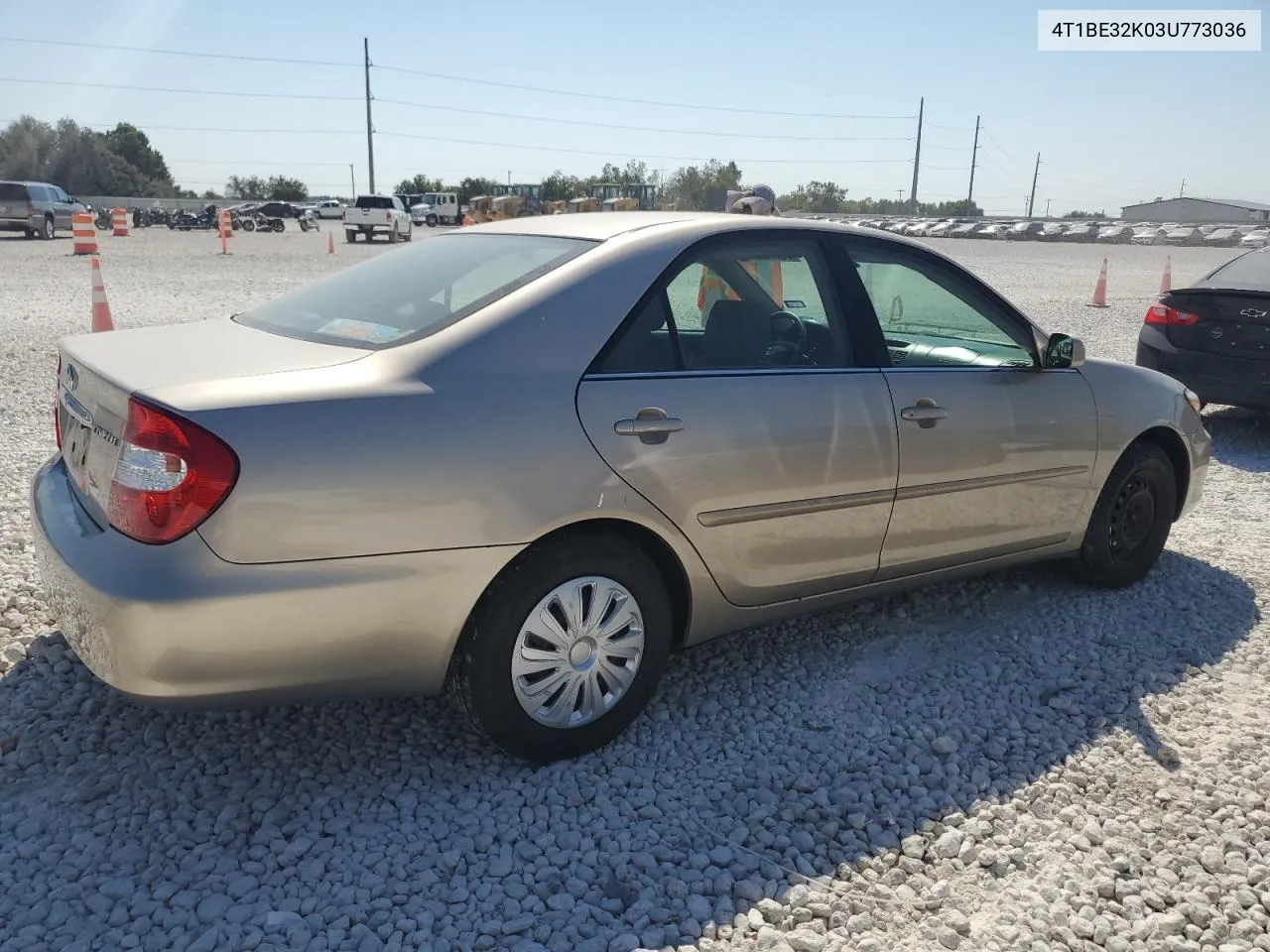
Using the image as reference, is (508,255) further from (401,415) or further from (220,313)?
(220,313)

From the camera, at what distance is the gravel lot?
2.41 metres

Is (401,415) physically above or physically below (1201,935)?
above

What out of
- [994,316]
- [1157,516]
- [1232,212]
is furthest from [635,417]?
[1232,212]

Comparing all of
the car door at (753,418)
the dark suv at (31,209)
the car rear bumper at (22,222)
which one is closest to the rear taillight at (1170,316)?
the car door at (753,418)

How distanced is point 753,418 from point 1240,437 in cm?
630

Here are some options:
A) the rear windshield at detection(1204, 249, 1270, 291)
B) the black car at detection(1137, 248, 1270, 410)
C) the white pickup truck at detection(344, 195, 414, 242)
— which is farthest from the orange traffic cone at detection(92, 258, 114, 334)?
the white pickup truck at detection(344, 195, 414, 242)

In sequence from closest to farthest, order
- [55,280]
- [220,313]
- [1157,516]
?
[1157,516], [220,313], [55,280]

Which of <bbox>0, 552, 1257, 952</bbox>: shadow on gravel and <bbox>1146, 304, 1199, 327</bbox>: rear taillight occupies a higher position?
<bbox>1146, 304, 1199, 327</bbox>: rear taillight

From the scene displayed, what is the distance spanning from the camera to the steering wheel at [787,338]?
3.42 meters

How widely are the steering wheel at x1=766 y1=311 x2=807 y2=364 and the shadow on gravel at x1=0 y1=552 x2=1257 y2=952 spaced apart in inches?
45.1

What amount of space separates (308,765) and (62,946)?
2.75ft

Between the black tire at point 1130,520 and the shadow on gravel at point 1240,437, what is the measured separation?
110 inches

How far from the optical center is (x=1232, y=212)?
304 ft

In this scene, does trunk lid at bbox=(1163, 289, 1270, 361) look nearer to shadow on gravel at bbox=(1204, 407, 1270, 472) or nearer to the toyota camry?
shadow on gravel at bbox=(1204, 407, 1270, 472)
